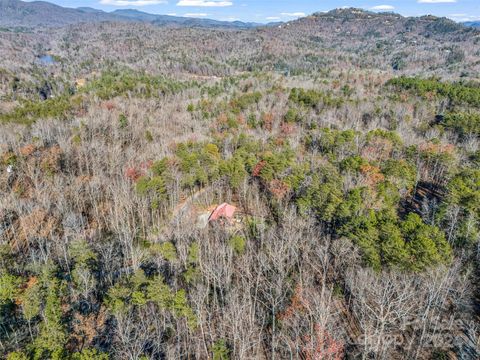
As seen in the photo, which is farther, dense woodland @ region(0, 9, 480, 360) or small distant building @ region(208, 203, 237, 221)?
small distant building @ region(208, 203, 237, 221)

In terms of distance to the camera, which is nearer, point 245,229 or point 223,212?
point 245,229

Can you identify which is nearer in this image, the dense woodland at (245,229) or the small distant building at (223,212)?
the dense woodland at (245,229)

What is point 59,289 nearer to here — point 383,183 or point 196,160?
point 196,160

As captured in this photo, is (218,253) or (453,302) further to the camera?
(218,253)

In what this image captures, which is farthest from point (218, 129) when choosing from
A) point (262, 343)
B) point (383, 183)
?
point (262, 343)

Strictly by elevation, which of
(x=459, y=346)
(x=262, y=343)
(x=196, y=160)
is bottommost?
(x=262, y=343)

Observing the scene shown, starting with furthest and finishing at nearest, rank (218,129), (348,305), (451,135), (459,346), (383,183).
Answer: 1. (218,129)
2. (451,135)
3. (383,183)
4. (348,305)
5. (459,346)

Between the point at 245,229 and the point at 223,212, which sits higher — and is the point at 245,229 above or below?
above

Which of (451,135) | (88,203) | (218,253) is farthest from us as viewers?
(451,135)
